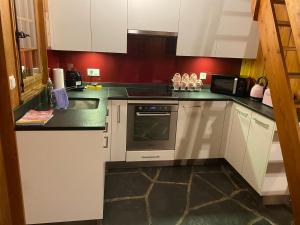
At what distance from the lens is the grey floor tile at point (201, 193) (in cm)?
242

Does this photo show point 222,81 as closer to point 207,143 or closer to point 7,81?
point 207,143

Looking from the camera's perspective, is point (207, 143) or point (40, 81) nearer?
point (40, 81)

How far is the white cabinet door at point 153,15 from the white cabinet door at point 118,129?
2.98 ft

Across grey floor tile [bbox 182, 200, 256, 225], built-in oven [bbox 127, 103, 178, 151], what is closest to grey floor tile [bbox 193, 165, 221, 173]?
built-in oven [bbox 127, 103, 178, 151]

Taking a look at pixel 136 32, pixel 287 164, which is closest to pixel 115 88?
pixel 136 32

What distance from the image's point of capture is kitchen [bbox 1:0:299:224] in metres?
1.81

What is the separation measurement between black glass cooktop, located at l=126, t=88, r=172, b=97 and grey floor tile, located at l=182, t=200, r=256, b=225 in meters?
1.34

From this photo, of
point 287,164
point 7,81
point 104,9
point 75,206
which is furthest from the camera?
point 104,9

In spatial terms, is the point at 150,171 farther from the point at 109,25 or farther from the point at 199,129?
the point at 109,25

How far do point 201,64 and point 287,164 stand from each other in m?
2.19

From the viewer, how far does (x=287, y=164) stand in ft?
4.82

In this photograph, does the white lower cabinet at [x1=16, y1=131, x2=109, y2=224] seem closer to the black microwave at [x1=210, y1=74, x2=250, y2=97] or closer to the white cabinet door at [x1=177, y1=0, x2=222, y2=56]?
the white cabinet door at [x1=177, y1=0, x2=222, y2=56]

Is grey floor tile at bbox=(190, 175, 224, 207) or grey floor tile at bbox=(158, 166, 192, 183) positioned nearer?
grey floor tile at bbox=(190, 175, 224, 207)

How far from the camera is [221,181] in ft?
9.18
